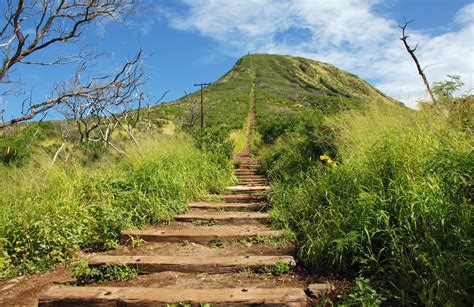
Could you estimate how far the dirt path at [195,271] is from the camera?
2852 mm

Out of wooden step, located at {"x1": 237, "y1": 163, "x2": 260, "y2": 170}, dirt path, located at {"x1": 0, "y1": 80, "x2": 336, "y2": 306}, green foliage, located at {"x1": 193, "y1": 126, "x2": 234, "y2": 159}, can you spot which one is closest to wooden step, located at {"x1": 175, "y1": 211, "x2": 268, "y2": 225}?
dirt path, located at {"x1": 0, "y1": 80, "x2": 336, "y2": 306}

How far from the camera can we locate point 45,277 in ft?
12.4

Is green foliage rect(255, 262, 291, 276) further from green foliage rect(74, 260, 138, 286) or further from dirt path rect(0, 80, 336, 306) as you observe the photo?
green foliage rect(74, 260, 138, 286)

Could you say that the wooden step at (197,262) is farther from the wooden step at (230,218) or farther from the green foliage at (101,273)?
the wooden step at (230,218)

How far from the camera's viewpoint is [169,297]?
2830 millimetres

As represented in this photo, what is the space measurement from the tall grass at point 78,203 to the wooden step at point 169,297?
124 cm

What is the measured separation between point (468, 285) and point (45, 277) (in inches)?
147

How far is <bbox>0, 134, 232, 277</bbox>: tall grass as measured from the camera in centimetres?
410

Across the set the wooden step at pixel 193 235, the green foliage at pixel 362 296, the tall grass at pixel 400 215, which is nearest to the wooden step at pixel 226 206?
the tall grass at pixel 400 215

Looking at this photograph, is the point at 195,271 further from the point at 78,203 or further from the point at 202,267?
the point at 78,203

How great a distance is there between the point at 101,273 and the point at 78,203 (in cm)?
167

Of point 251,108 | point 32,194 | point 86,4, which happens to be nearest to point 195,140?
point 86,4

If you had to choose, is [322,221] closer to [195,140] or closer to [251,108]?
[195,140]

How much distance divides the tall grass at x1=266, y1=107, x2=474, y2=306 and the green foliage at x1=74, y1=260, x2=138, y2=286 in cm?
167
